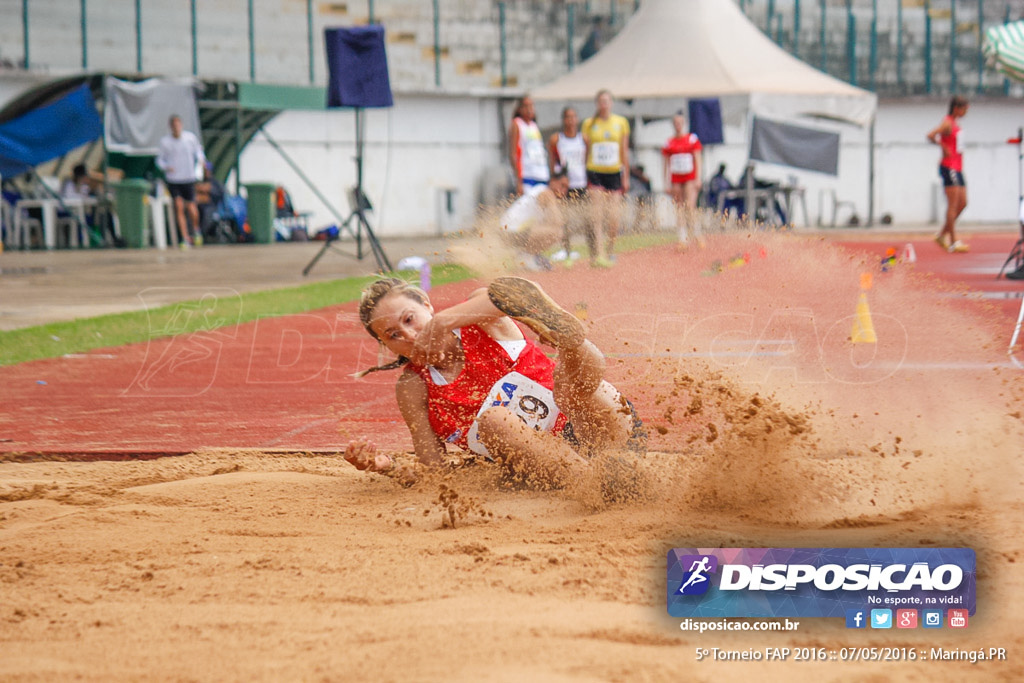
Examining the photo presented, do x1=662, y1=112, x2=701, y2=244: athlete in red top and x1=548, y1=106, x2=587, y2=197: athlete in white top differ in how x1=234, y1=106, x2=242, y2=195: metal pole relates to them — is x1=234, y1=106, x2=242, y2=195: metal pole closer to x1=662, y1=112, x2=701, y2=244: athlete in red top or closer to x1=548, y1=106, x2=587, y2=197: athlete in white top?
x1=662, y1=112, x2=701, y2=244: athlete in red top

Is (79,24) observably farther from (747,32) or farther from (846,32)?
(846,32)

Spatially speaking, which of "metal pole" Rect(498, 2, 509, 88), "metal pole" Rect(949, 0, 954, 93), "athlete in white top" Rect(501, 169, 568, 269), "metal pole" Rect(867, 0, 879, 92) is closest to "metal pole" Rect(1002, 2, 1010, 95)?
"metal pole" Rect(949, 0, 954, 93)

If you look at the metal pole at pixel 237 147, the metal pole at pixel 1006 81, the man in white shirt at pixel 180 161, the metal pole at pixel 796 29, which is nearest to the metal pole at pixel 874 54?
the metal pole at pixel 796 29

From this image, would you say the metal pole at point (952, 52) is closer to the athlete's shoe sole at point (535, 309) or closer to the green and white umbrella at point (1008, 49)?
the green and white umbrella at point (1008, 49)

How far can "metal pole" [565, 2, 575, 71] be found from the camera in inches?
1123

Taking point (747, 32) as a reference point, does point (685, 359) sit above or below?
below

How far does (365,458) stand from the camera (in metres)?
3.80

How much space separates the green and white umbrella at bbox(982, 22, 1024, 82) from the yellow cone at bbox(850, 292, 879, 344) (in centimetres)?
727

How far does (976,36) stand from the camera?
104 feet

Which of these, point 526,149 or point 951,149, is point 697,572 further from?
point 951,149

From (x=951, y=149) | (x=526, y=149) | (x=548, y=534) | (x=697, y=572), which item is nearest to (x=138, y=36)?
(x=526, y=149)

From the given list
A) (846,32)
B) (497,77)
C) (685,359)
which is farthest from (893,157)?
(685,359)

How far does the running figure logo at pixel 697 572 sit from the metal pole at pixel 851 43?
30017mm

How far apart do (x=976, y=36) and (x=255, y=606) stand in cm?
3336
